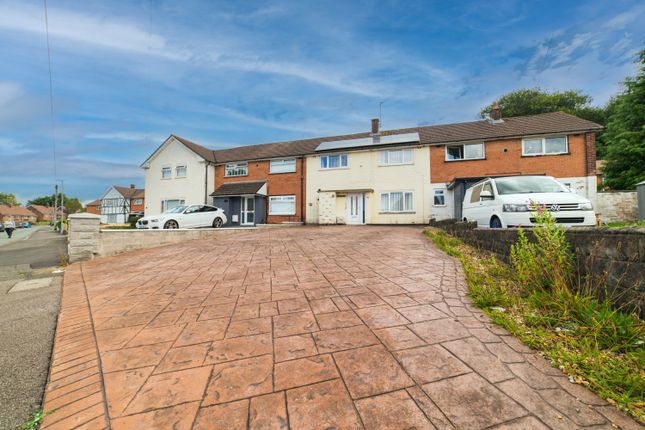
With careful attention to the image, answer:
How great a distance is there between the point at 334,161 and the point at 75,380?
1790 centimetres

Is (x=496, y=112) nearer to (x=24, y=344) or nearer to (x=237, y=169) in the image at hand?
(x=237, y=169)

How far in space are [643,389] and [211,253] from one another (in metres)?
6.96

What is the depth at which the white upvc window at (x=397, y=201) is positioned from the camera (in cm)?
1709

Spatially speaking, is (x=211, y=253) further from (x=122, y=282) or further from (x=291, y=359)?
(x=291, y=359)

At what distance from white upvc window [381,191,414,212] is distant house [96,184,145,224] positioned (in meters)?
50.2

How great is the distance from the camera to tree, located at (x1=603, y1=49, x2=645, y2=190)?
1585 centimetres

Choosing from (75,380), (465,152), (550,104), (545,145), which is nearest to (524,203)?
(75,380)

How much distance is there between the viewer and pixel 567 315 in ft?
8.04

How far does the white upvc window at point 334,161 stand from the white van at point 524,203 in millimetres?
11831

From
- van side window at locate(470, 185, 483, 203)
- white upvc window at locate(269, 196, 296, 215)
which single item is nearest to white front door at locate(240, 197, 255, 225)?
white upvc window at locate(269, 196, 296, 215)

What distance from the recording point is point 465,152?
53.8ft

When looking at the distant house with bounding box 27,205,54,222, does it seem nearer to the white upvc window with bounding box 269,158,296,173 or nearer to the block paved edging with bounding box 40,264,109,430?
the white upvc window with bounding box 269,158,296,173

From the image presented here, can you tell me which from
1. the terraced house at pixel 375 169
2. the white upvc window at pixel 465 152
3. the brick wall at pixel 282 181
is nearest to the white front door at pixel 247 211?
the terraced house at pixel 375 169

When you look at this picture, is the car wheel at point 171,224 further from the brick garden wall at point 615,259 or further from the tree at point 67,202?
the tree at point 67,202
